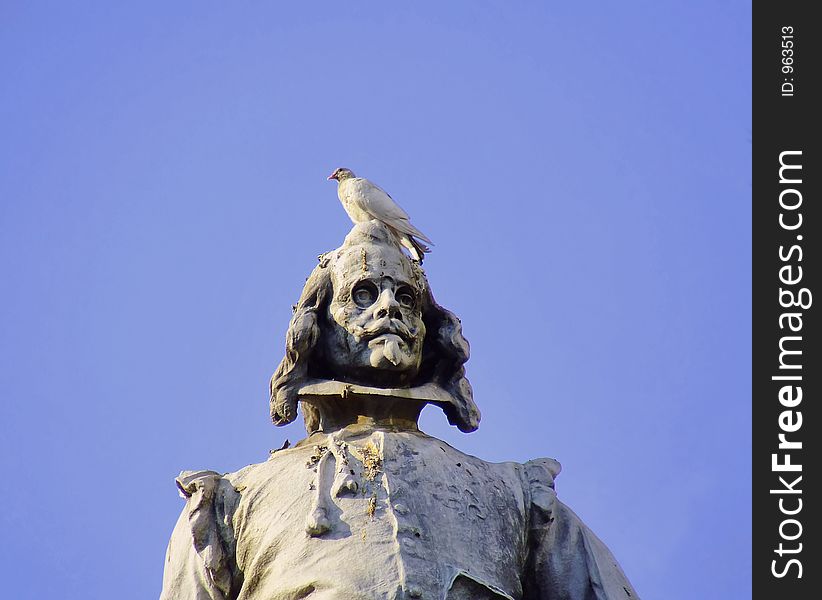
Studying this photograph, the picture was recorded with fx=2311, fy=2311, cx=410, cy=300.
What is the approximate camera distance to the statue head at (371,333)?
56.0 ft

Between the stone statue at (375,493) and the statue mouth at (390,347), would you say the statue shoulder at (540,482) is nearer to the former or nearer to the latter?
the stone statue at (375,493)

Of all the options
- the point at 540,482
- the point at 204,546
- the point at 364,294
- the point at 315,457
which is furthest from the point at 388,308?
the point at 204,546

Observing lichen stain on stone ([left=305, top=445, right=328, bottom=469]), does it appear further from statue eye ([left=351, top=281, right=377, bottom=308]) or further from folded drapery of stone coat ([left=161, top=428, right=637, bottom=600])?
statue eye ([left=351, top=281, right=377, bottom=308])

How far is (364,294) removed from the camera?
1731cm

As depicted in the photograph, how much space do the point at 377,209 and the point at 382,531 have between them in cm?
453

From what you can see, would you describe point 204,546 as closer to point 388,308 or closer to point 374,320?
point 374,320

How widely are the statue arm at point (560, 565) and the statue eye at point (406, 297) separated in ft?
5.47

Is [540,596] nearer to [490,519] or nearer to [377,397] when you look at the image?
[490,519]

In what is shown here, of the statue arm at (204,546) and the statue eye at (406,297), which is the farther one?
the statue eye at (406,297)

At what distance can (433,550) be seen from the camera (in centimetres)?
1564

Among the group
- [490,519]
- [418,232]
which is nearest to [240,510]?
[490,519]

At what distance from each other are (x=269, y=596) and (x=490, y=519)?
170cm

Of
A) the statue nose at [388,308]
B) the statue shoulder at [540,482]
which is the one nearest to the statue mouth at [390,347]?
the statue nose at [388,308]

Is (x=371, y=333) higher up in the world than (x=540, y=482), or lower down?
higher up
